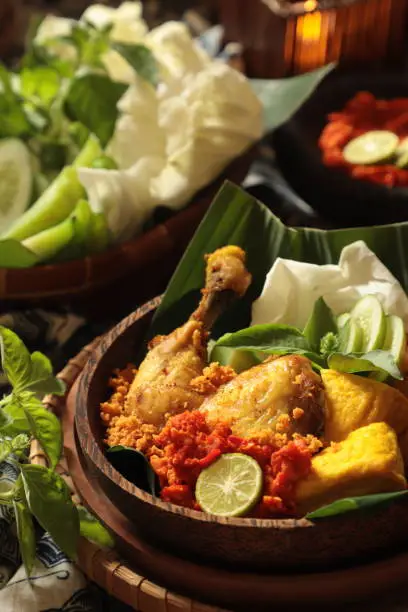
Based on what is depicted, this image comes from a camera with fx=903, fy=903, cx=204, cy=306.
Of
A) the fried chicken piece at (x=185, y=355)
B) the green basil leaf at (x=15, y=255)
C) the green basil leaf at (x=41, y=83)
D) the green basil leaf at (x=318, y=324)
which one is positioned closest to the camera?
the fried chicken piece at (x=185, y=355)

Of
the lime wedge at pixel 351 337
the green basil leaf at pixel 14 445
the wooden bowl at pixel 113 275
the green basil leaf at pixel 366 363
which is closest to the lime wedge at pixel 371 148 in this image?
the wooden bowl at pixel 113 275

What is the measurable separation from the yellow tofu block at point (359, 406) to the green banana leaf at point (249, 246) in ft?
1.12

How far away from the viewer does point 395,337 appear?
146 cm

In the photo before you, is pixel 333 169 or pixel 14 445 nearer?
pixel 14 445

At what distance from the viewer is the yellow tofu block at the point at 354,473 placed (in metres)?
1.24

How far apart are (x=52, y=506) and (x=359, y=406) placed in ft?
1.55

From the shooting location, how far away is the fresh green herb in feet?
4.27

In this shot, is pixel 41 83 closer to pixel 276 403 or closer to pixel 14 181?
pixel 14 181

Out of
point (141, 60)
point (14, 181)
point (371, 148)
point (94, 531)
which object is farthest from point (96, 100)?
point (94, 531)

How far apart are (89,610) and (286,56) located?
6.13 ft

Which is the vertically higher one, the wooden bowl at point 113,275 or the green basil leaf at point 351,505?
the green basil leaf at point 351,505

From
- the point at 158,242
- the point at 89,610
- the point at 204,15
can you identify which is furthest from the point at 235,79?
the point at 89,610

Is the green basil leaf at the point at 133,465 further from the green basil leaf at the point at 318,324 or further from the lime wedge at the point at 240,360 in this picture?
the green basil leaf at the point at 318,324

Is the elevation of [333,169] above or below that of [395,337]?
below
